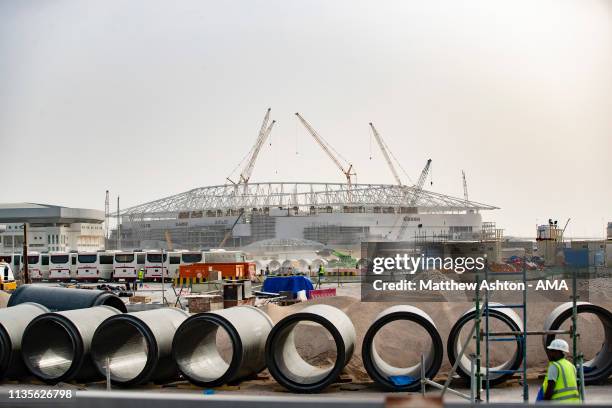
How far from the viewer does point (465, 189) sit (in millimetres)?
133625

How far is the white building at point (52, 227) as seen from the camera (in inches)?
3797

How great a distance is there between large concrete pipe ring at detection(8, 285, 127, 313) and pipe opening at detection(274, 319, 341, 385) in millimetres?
Answer: 3765

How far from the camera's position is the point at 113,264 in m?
44.9

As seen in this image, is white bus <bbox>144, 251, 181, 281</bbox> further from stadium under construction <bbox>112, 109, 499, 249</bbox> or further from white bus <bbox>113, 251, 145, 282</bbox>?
stadium under construction <bbox>112, 109, 499, 249</bbox>

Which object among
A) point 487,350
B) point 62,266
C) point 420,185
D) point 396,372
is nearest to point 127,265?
point 62,266

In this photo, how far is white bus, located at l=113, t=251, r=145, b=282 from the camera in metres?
43.7

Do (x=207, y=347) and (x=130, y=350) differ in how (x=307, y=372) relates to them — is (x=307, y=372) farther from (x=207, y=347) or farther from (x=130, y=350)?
(x=130, y=350)

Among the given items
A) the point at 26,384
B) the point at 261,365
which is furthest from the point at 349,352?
the point at 26,384

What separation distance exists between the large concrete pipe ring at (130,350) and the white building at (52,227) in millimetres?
82419

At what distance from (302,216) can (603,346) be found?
100m

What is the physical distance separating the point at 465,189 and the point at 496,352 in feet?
401

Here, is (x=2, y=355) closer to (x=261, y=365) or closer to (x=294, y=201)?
(x=261, y=365)

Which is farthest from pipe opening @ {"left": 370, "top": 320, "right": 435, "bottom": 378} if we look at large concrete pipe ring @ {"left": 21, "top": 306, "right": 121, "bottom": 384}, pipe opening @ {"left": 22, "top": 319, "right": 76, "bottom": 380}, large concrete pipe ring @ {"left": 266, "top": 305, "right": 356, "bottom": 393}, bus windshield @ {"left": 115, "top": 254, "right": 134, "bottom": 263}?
bus windshield @ {"left": 115, "top": 254, "right": 134, "bottom": 263}

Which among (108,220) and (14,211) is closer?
(14,211)
